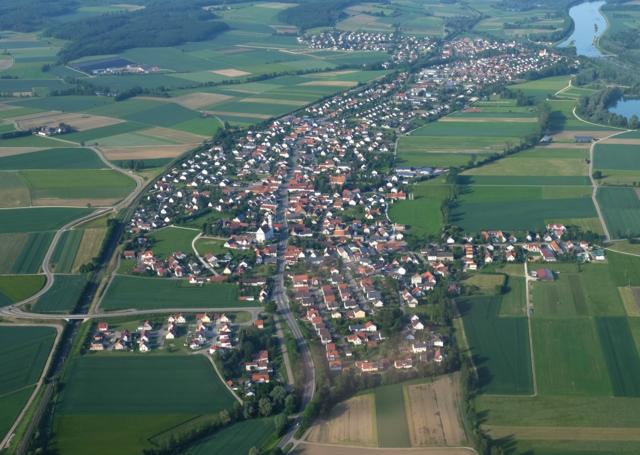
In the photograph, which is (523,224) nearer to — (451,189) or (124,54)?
(451,189)

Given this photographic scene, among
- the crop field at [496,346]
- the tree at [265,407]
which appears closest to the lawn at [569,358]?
the crop field at [496,346]

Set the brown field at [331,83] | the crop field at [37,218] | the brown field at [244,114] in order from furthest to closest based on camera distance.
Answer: the brown field at [331,83], the brown field at [244,114], the crop field at [37,218]

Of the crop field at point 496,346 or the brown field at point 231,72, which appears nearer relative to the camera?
the crop field at point 496,346

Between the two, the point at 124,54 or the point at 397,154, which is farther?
the point at 124,54

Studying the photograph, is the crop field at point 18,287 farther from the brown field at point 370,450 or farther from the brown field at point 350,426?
the brown field at point 370,450

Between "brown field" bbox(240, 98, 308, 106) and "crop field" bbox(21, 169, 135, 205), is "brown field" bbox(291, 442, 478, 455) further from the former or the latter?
"brown field" bbox(240, 98, 308, 106)

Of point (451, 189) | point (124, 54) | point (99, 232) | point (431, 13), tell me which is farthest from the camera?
point (431, 13)

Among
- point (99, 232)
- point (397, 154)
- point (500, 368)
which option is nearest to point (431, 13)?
point (397, 154)
